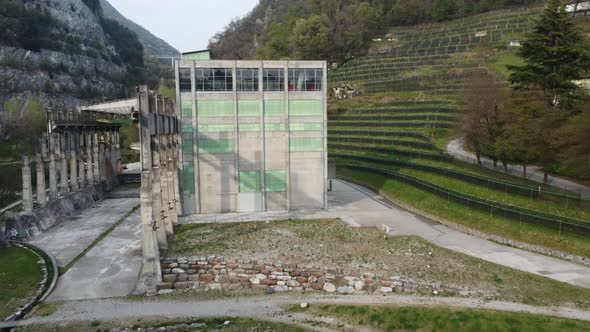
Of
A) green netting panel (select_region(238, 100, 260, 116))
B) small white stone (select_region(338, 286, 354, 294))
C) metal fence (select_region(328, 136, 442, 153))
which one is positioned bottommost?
small white stone (select_region(338, 286, 354, 294))

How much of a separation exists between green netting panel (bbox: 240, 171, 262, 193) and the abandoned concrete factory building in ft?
0.33

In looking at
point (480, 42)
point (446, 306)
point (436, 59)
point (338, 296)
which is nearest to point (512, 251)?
point (446, 306)

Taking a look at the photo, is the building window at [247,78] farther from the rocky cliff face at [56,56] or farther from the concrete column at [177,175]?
the rocky cliff face at [56,56]

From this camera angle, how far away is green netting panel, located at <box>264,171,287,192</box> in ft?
135

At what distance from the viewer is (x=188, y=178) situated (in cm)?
3978

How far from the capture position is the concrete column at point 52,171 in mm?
39719

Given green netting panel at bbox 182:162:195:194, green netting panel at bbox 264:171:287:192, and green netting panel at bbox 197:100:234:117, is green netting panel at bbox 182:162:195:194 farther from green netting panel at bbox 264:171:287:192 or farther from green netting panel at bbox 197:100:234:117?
green netting panel at bbox 264:171:287:192

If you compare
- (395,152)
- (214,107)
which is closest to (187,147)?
(214,107)

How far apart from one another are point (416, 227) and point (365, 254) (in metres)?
9.59

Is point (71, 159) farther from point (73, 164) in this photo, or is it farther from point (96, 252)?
point (96, 252)

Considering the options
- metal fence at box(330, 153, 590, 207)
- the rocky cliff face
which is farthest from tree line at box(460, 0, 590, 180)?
the rocky cliff face

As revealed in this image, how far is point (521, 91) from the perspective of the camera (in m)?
40.9

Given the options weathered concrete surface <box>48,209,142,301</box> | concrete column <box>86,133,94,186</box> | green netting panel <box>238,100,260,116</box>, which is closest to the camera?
weathered concrete surface <box>48,209,142,301</box>

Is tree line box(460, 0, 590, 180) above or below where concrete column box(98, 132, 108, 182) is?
above
